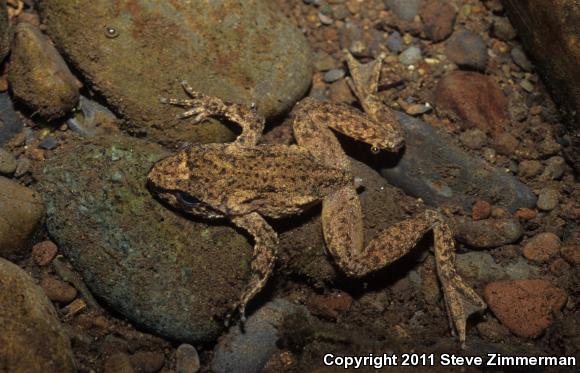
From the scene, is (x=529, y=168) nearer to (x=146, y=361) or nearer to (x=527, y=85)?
(x=527, y=85)

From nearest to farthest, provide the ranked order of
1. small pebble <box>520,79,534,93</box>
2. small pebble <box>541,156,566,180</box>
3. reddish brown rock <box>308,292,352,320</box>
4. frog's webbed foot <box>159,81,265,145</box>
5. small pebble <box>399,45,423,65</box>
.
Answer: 1. frog's webbed foot <box>159,81,265,145</box>
2. reddish brown rock <box>308,292,352,320</box>
3. small pebble <box>541,156,566,180</box>
4. small pebble <box>520,79,534,93</box>
5. small pebble <box>399,45,423,65</box>

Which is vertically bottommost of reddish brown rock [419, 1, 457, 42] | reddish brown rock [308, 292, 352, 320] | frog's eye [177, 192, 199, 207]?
reddish brown rock [308, 292, 352, 320]

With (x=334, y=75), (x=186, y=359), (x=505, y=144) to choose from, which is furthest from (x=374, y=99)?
(x=186, y=359)

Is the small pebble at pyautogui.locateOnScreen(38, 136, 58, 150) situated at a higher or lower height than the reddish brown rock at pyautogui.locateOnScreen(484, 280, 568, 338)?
higher

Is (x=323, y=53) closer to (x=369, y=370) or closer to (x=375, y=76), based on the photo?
(x=375, y=76)

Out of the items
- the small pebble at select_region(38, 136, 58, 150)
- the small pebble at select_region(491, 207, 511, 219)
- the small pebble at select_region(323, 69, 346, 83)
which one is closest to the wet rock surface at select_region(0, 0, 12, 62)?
the small pebble at select_region(38, 136, 58, 150)

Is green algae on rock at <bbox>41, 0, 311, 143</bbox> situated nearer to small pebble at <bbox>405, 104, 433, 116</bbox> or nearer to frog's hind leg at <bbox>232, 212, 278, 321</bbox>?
frog's hind leg at <bbox>232, 212, 278, 321</bbox>

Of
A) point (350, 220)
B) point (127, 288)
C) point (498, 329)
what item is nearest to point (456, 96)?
point (350, 220)

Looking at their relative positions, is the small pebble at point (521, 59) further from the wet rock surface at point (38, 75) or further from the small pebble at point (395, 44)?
the wet rock surface at point (38, 75)
